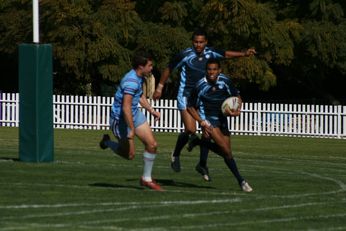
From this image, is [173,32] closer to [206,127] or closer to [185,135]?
[185,135]

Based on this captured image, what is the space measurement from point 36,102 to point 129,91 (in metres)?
5.57

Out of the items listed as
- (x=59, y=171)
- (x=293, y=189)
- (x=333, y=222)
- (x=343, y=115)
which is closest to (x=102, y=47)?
(x=343, y=115)

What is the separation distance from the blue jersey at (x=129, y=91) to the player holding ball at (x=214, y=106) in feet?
2.96

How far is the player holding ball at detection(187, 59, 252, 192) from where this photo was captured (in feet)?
52.8

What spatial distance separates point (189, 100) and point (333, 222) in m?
4.36

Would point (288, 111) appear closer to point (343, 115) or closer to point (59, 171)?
point (343, 115)

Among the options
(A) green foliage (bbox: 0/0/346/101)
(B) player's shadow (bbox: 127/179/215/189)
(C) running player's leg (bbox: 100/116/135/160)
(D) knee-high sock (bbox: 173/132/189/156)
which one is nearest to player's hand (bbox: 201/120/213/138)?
(B) player's shadow (bbox: 127/179/215/189)

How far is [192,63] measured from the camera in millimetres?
17953

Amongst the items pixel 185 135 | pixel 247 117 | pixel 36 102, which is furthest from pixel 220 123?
pixel 247 117

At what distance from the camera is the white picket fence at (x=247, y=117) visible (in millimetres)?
41688

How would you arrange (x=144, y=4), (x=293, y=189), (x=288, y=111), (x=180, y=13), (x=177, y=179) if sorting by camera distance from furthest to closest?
1. (x=144, y=4)
2. (x=180, y=13)
3. (x=288, y=111)
4. (x=177, y=179)
5. (x=293, y=189)

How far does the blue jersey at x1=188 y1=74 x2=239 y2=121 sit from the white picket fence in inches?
990

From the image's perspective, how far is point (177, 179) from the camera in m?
18.0

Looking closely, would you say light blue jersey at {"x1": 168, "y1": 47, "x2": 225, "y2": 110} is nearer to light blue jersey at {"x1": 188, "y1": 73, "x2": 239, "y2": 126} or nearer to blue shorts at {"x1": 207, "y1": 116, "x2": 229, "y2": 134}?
light blue jersey at {"x1": 188, "y1": 73, "x2": 239, "y2": 126}
